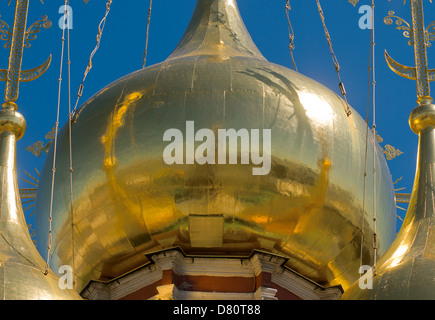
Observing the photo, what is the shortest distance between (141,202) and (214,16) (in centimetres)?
439

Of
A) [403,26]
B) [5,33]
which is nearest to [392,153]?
[403,26]

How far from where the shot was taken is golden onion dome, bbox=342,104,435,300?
16.1 metres

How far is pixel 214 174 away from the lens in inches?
727

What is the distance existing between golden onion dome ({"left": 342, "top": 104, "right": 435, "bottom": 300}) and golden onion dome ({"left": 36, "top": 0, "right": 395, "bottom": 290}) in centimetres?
118

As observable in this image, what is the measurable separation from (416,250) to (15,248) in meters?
4.58

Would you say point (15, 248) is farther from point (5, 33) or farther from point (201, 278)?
point (5, 33)

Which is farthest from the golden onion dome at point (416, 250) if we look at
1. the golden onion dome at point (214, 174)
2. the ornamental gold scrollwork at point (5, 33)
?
the ornamental gold scrollwork at point (5, 33)

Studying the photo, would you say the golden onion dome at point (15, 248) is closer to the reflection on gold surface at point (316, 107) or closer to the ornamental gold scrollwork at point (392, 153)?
the reflection on gold surface at point (316, 107)

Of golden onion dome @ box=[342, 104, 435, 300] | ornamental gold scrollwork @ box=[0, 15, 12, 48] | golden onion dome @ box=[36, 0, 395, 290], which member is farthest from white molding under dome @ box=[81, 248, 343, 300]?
ornamental gold scrollwork @ box=[0, 15, 12, 48]

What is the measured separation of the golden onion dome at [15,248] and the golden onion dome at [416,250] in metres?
3.38

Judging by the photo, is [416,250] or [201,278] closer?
[416,250]

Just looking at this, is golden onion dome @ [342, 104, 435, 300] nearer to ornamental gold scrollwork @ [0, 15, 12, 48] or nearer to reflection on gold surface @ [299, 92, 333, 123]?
reflection on gold surface @ [299, 92, 333, 123]

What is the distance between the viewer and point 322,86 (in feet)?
65.2
